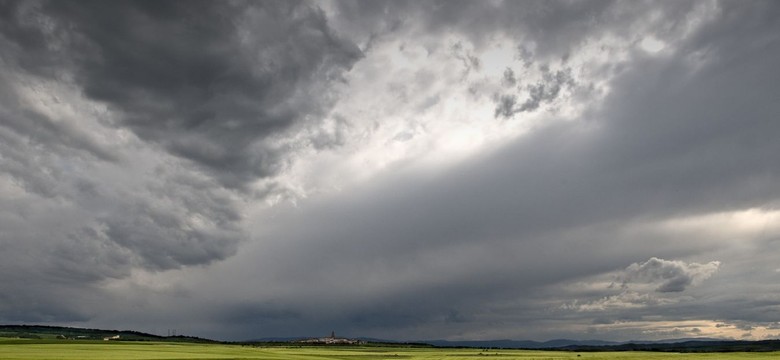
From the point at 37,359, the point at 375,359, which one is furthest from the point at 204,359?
the point at 375,359

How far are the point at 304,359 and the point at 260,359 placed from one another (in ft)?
44.3

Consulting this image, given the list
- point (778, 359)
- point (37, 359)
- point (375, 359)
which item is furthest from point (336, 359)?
point (778, 359)

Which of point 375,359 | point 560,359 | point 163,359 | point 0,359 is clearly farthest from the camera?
point 375,359

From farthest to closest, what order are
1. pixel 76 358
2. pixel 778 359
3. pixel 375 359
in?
pixel 375 359, pixel 778 359, pixel 76 358

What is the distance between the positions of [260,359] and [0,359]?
52.3 metres

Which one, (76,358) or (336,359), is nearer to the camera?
(76,358)

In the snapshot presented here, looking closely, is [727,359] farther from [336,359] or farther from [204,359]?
[204,359]

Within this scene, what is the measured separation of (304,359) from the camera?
433 ft

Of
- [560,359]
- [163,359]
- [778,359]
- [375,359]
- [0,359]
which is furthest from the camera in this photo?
[375,359]

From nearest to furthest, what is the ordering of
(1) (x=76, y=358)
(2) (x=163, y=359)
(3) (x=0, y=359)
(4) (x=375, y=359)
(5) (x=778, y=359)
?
(3) (x=0, y=359), (1) (x=76, y=358), (2) (x=163, y=359), (5) (x=778, y=359), (4) (x=375, y=359)

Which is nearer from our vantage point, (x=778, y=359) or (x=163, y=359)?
(x=163, y=359)

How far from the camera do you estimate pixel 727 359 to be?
130250mm

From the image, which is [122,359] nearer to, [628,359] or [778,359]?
[628,359]

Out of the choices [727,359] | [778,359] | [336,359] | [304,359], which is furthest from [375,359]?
[778,359]
